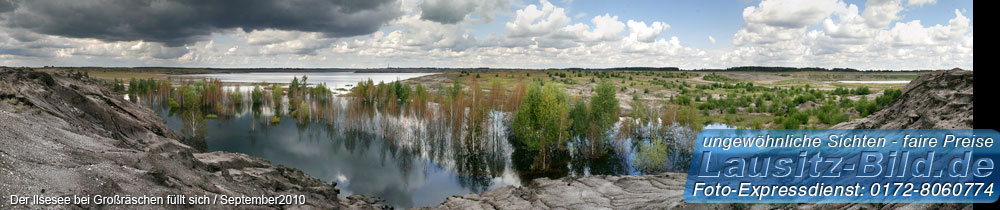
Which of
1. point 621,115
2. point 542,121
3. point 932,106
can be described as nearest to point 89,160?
point 932,106

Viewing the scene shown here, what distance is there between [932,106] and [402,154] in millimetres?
Result: 44948

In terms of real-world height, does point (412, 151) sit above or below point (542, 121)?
below

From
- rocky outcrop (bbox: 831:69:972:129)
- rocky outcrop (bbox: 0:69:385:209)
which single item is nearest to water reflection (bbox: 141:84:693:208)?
rocky outcrop (bbox: 0:69:385:209)

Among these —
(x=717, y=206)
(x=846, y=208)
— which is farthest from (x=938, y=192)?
(x=717, y=206)

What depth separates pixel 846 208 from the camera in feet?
37.0

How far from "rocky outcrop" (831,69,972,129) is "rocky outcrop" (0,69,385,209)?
23.8 m

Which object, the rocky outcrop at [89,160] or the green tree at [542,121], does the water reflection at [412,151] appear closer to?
the green tree at [542,121]

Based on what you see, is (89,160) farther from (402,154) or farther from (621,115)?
(621,115)

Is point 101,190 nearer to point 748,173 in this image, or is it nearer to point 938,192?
point 938,192

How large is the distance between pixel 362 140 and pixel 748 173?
5064 centimetres

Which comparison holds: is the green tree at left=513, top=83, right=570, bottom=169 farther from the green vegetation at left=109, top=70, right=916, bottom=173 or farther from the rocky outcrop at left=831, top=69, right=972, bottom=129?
the rocky outcrop at left=831, top=69, right=972, bottom=129

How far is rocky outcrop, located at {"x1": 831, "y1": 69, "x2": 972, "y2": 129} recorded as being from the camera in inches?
472

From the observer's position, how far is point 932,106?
1345 cm

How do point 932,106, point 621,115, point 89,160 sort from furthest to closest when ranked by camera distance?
point 621,115, point 89,160, point 932,106
